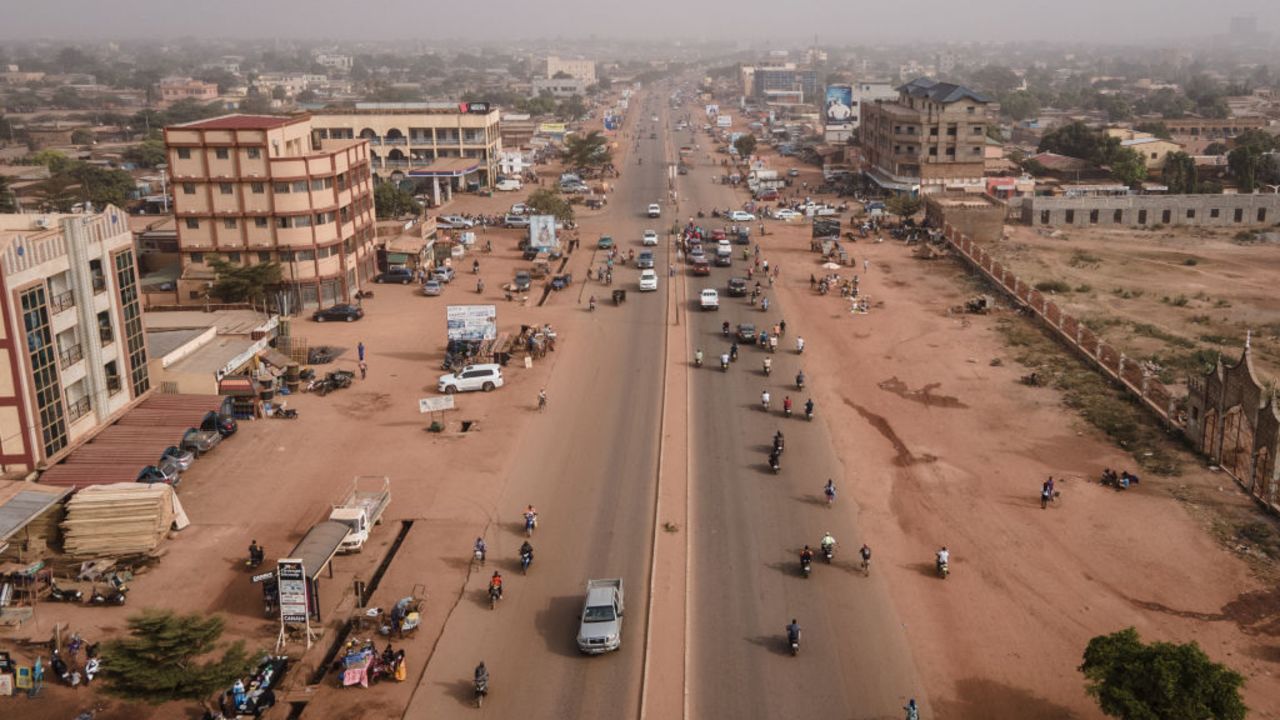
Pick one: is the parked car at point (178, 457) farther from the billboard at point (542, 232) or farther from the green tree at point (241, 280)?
the billboard at point (542, 232)

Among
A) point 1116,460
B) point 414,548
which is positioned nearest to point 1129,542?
point 1116,460

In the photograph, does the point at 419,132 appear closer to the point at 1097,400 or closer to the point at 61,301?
the point at 61,301

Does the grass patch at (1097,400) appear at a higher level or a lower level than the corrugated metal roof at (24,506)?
lower

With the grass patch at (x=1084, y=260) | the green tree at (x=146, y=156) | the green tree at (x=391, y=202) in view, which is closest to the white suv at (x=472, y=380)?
the green tree at (x=391, y=202)

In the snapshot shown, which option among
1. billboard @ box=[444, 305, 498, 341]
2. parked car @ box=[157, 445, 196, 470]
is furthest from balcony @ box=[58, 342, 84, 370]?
billboard @ box=[444, 305, 498, 341]

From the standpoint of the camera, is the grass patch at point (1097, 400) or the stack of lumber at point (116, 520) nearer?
the stack of lumber at point (116, 520)

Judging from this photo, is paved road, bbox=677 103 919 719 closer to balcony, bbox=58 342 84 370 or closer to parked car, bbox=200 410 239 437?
parked car, bbox=200 410 239 437

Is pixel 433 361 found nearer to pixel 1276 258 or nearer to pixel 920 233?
pixel 920 233
